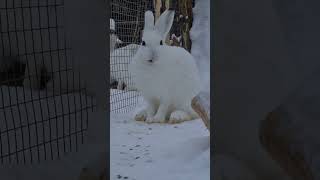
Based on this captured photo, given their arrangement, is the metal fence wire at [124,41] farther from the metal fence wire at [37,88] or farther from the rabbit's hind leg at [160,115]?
the metal fence wire at [37,88]

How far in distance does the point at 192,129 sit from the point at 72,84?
1976 millimetres

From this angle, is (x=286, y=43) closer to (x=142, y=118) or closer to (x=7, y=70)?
(x=7, y=70)

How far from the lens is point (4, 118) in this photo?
3.50ft

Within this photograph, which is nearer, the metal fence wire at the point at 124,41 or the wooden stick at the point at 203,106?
the wooden stick at the point at 203,106

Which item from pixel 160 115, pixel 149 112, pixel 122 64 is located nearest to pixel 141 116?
pixel 149 112

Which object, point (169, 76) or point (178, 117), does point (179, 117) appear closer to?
point (178, 117)

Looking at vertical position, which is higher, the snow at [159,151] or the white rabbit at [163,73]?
the white rabbit at [163,73]

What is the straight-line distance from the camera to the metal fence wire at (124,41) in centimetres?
424

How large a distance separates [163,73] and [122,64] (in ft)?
5.39

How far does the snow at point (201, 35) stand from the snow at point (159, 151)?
2.00ft

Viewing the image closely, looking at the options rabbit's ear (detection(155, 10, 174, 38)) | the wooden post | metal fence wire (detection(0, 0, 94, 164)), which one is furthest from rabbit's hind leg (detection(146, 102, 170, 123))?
metal fence wire (detection(0, 0, 94, 164))

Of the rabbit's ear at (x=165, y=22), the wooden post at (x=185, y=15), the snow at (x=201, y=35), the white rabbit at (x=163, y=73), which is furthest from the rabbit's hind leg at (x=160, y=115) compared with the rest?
the wooden post at (x=185, y=15)

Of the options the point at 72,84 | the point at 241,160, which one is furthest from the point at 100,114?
the point at 241,160

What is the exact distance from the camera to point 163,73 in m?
3.24
